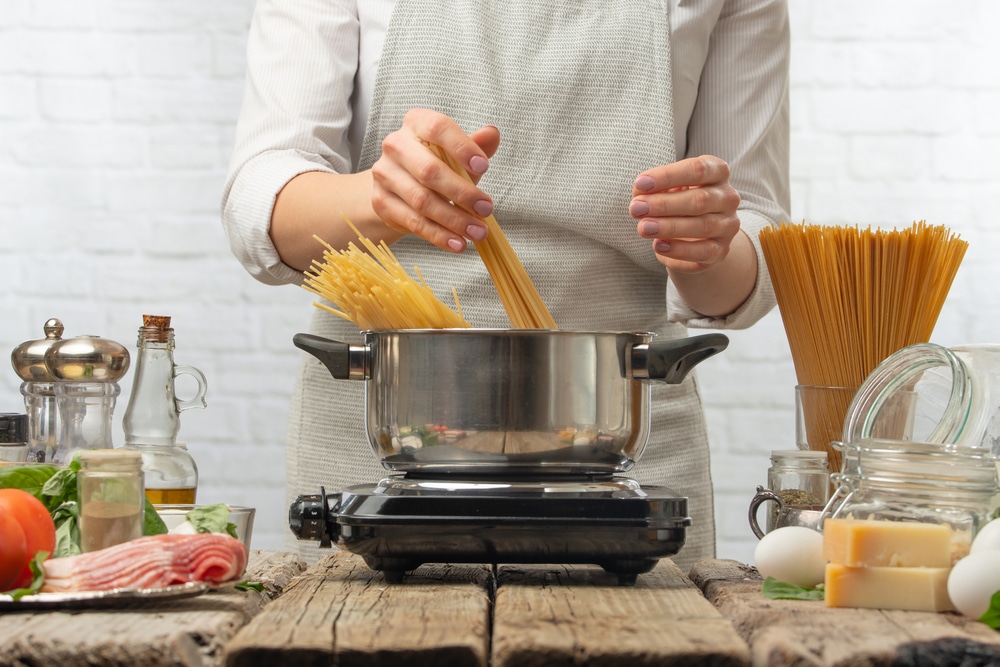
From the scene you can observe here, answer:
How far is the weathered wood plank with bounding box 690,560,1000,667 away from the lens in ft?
1.51

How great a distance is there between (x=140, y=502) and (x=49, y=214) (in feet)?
4.83

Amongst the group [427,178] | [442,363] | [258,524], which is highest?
[427,178]

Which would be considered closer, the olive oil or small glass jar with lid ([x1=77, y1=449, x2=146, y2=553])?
small glass jar with lid ([x1=77, y1=449, x2=146, y2=553])

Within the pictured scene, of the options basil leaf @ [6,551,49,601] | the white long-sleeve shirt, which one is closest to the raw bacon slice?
basil leaf @ [6,551,49,601]

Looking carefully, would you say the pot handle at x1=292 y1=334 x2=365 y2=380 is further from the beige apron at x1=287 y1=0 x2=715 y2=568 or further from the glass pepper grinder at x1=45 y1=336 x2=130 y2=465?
the beige apron at x1=287 y1=0 x2=715 y2=568

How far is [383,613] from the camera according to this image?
545mm

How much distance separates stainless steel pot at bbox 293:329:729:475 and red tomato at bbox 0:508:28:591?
22 centimetres

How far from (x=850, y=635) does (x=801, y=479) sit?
0.86 feet

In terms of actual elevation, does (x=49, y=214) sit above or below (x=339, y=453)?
above

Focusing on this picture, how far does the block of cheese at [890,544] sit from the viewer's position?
554 mm

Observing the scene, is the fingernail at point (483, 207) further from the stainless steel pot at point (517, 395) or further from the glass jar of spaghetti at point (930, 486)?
the glass jar of spaghetti at point (930, 486)

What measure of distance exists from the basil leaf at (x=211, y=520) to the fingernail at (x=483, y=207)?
0.26 m

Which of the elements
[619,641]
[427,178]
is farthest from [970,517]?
[427,178]

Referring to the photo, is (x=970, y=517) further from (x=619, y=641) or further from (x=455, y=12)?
(x=455, y=12)
